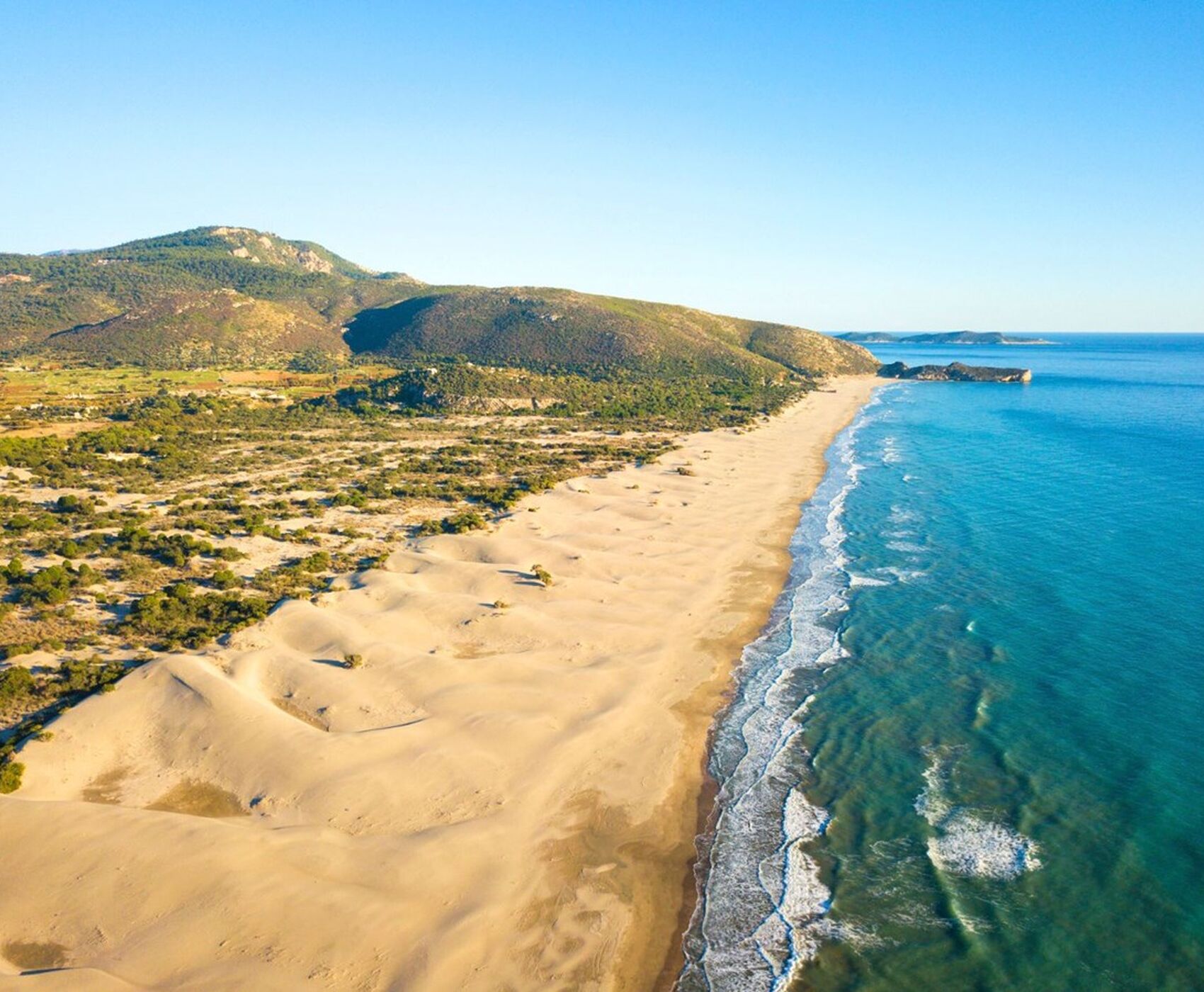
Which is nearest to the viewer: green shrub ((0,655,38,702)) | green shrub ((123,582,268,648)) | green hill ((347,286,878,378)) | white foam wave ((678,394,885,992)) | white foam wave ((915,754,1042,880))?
white foam wave ((678,394,885,992))

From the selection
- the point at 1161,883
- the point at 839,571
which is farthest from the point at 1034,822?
the point at 839,571

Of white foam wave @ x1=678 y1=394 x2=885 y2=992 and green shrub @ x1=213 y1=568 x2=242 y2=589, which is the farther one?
green shrub @ x1=213 y1=568 x2=242 y2=589

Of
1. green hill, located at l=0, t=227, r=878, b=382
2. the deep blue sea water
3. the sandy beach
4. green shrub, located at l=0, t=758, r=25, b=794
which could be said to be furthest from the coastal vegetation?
the deep blue sea water

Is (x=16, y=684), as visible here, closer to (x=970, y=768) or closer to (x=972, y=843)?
(x=972, y=843)

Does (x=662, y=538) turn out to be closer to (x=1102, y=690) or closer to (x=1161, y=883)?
(x=1102, y=690)

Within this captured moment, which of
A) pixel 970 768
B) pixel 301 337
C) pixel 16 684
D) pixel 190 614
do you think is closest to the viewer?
pixel 970 768

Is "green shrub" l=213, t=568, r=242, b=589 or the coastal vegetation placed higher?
the coastal vegetation

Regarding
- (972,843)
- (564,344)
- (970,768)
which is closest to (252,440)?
(970,768)

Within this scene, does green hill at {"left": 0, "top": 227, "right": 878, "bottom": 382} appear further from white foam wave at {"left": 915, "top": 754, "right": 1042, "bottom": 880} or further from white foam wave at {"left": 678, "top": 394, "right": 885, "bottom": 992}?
white foam wave at {"left": 915, "top": 754, "right": 1042, "bottom": 880}

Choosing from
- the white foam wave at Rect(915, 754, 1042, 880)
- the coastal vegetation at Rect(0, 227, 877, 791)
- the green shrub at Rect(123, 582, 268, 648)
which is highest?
the coastal vegetation at Rect(0, 227, 877, 791)
